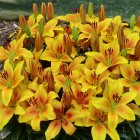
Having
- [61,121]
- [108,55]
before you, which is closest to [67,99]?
[61,121]

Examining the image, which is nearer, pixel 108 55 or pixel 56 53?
pixel 108 55

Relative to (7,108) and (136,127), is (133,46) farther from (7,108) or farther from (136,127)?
(7,108)

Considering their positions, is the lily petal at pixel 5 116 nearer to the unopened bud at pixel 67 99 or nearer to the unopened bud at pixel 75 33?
the unopened bud at pixel 67 99

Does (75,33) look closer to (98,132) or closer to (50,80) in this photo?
(50,80)

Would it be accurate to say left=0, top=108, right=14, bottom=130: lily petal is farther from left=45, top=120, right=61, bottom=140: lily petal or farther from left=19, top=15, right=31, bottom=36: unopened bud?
left=19, top=15, right=31, bottom=36: unopened bud

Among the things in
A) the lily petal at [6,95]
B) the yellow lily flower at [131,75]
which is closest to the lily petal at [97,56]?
the yellow lily flower at [131,75]

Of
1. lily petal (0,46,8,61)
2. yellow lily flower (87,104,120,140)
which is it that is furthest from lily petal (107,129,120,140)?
lily petal (0,46,8,61)
